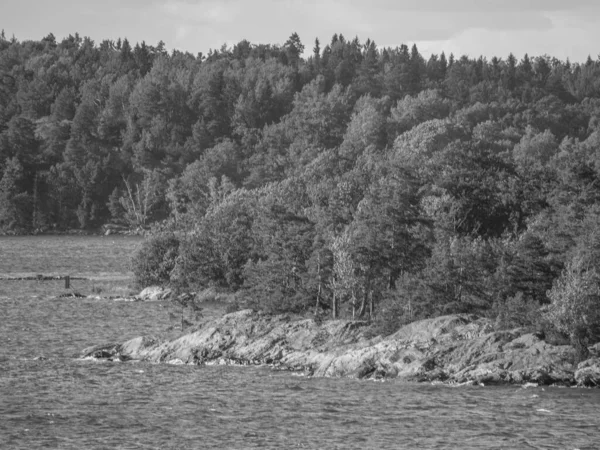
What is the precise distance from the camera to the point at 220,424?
184 feet

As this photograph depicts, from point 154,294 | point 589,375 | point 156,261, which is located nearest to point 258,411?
point 589,375

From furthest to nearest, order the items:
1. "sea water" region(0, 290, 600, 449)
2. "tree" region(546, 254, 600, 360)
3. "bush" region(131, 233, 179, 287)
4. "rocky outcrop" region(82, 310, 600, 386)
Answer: "bush" region(131, 233, 179, 287) → "tree" region(546, 254, 600, 360) → "rocky outcrop" region(82, 310, 600, 386) → "sea water" region(0, 290, 600, 449)

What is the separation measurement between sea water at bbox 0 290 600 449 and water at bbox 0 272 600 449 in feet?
0.16

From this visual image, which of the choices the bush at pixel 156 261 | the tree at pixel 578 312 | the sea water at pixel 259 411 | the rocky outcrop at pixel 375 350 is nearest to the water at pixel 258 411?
the sea water at pixel 259 411

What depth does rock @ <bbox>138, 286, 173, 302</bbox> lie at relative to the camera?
111 metres

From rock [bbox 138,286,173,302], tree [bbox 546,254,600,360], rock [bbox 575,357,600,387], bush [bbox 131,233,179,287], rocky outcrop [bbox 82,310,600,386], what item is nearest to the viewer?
rock [bbox 575,357,600,387]

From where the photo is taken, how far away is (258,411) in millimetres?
58625

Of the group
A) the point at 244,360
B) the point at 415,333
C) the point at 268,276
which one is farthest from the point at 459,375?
the point at 268,276

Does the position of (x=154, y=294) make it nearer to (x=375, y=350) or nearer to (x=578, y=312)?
(x=375, y=350)

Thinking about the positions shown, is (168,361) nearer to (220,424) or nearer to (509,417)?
(220,424)

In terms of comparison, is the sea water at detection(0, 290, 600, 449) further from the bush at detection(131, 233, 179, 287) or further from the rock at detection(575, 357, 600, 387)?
the bush at detection(131, 233, 179, 287)

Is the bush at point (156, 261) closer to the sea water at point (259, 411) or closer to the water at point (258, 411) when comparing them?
the sea water at point (259, 411)

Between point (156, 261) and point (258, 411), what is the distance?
61.6m

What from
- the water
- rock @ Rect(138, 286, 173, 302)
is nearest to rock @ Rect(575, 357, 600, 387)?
the water
